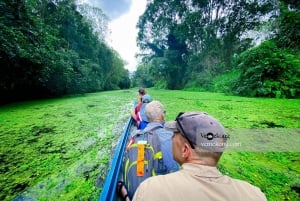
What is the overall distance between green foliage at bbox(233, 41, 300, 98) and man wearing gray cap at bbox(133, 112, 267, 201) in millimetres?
7839

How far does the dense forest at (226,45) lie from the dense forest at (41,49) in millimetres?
6481

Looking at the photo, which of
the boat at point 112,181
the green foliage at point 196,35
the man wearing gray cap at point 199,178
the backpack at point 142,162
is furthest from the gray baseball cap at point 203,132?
the green foliage at point 196,35

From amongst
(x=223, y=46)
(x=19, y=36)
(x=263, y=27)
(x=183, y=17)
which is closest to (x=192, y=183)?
(x=19, y=36)

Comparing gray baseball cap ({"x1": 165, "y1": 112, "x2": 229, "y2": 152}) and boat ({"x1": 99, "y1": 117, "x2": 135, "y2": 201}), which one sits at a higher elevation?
gray baseball cap ({"x1": 165, "y1": 112, "x2": 229, "y2": 152})

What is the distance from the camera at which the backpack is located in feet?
4.04

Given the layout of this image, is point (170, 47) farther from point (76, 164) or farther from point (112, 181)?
point (112, 181)

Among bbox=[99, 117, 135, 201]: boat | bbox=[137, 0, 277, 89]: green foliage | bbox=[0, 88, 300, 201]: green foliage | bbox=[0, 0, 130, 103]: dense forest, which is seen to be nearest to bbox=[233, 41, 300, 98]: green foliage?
bbox=[0, 88, 300, 201]: green foliage

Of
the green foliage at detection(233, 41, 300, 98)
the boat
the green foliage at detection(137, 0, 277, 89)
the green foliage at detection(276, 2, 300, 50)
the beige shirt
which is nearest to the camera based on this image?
the beige shirt

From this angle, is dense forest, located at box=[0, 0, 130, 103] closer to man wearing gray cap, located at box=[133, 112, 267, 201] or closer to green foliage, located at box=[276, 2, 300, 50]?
man wearing gray cap, located at box=[133, 112, 267, 201]

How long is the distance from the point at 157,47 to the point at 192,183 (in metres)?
19.7

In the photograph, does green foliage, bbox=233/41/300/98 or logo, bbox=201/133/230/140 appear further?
green foliage, bbox=233/41/300/98

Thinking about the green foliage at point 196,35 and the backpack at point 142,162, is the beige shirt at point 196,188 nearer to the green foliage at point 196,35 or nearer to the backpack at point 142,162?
the backpack at point 142,162

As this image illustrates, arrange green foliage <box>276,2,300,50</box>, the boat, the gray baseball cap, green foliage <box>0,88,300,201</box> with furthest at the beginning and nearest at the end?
green foliage <box>276,2,300,50</box>, green foliage <box>0,88,300,201</box>, the boat, the gray baseball cap

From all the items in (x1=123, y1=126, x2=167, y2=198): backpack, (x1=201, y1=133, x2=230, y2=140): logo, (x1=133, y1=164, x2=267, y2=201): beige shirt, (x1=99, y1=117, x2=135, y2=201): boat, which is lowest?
(x1=99, y1=117, x2=135, y2=201): boat
